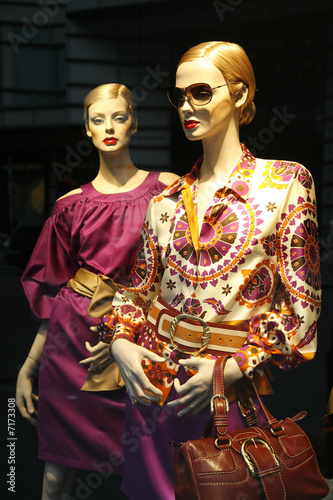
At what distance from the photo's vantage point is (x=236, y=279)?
1.78 m

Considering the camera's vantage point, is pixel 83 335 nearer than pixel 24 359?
Yes

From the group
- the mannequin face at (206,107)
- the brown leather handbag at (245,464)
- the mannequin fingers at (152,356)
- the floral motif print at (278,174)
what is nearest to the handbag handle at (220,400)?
the brown leather handbag at (245,464)

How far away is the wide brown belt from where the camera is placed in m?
1.81

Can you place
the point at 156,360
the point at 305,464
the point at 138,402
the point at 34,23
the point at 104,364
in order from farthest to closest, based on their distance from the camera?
1. the point at 34,23
2. the point at 104,364
3. the point at 138,402
4. the point at 156,360
5. the point at 305,464

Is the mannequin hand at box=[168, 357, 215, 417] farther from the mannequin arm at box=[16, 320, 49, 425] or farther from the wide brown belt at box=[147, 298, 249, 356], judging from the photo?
the mannequin arm at box=[16, 320, 49, 425]

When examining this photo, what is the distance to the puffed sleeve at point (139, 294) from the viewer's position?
196 cm

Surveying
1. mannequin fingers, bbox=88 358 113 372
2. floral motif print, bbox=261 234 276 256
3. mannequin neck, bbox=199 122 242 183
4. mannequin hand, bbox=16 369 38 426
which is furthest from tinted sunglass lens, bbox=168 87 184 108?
mannequin hand, bbox=16 369 38 426

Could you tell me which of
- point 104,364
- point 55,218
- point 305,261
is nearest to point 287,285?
point 305,261

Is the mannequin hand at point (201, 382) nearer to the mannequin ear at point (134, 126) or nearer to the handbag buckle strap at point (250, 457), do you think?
the handbag buckle strap at point (250, 457)

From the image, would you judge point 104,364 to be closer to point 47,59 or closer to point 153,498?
point 153,498

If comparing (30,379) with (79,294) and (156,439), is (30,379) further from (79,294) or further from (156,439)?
(156,439)

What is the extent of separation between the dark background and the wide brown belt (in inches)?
10.1

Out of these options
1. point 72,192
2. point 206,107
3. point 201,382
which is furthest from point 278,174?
point 72,192

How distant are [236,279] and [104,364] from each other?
80cm
